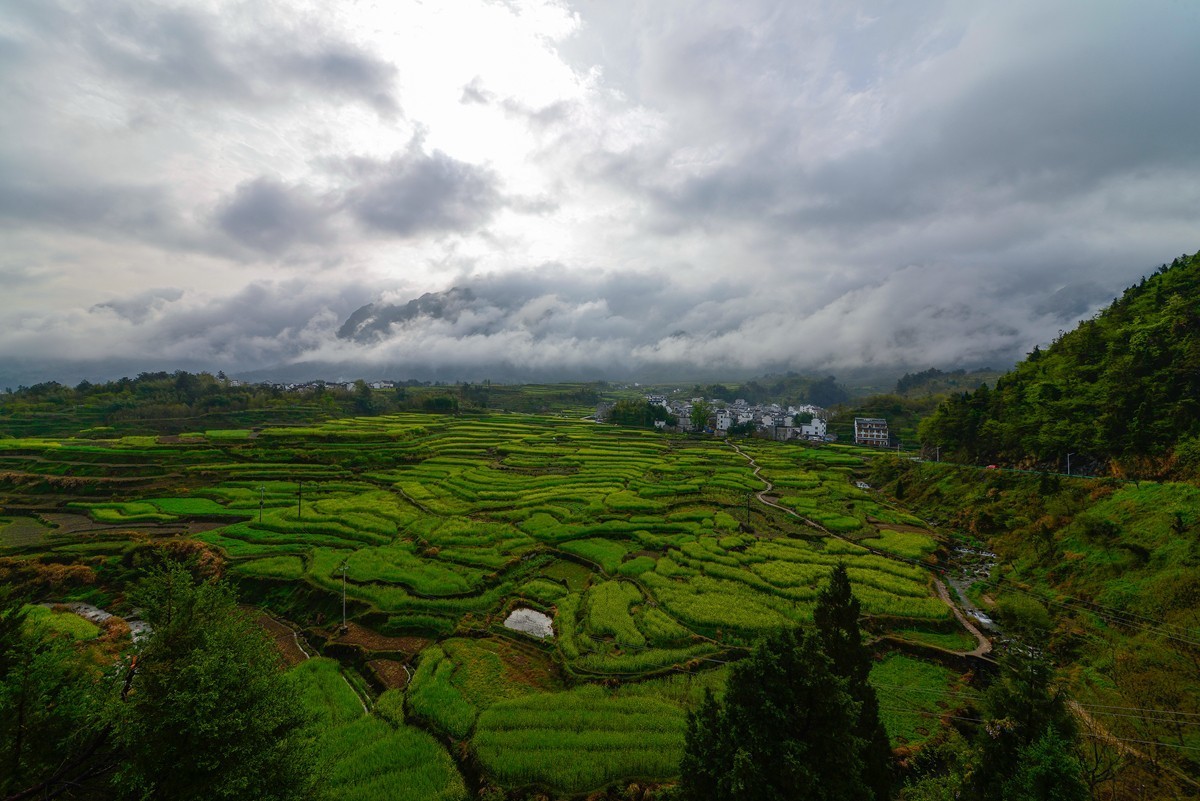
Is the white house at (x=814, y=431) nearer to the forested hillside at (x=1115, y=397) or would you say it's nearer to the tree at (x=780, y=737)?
the forested hillside at (x=1115, y=397)

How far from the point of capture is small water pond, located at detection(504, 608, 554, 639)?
24891 millimetres

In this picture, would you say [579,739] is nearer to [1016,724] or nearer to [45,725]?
[1016,724]

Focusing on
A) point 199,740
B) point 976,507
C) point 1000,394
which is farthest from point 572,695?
point 1000,394

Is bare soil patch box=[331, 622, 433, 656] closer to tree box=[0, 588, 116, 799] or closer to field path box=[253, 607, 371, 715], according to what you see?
field path box=[253, 607, 371, 715]

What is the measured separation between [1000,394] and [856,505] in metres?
28.4

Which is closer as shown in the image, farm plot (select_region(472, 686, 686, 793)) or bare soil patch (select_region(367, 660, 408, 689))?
farm plot (select_region(472, 686, 686, 793))

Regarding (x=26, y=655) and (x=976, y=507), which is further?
(x=976, y=507)

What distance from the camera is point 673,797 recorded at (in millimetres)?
11664

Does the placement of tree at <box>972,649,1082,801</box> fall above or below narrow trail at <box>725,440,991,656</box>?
above

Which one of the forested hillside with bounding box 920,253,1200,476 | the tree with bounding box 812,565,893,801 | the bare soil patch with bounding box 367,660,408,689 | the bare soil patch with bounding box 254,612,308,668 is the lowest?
the bare soil patch with bounding box 254,612,308,668

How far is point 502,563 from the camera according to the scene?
32281mm

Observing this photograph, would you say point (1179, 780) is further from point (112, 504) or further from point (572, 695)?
point (112, 504)

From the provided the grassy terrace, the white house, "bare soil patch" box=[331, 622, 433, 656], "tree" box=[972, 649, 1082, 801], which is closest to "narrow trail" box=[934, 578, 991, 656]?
the grassy terrace

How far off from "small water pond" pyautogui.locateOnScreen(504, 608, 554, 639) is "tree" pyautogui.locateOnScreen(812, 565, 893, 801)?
15.5m
